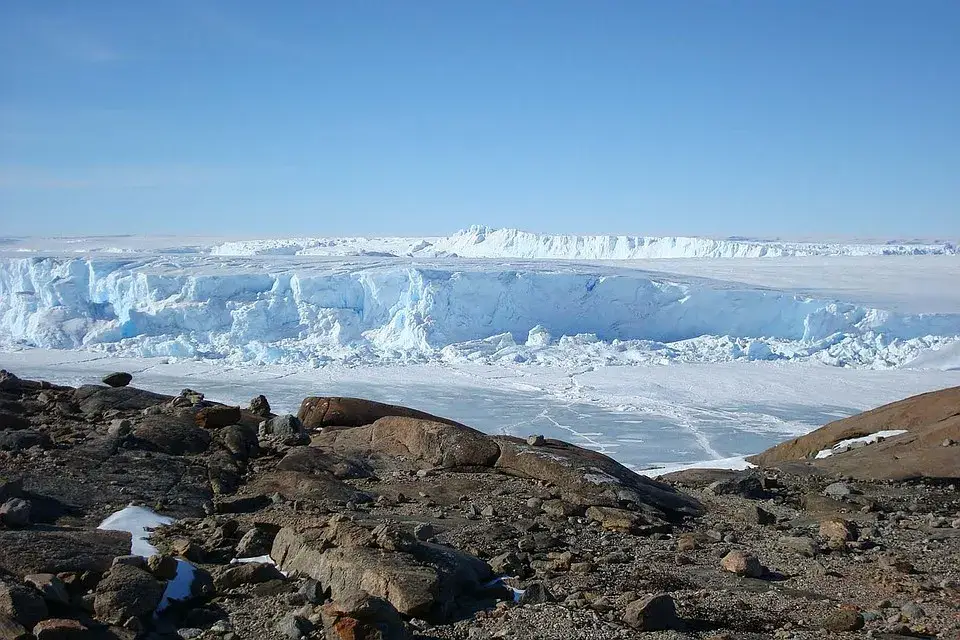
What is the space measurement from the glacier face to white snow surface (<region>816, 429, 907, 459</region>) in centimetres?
1159

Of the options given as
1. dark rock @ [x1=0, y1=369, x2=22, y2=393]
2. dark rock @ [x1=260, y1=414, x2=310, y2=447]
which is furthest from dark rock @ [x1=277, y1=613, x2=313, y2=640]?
dark rock @ [x1=0, y1=369, x2=22, y2=393]

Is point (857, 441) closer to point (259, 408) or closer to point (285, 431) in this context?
point (285, 431)

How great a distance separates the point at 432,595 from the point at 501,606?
0.27 metres

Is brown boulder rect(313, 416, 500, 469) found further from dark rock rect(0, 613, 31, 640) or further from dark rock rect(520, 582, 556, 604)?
dark rock rect(0, 613, 31, 640)

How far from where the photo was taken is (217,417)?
6.03 metres

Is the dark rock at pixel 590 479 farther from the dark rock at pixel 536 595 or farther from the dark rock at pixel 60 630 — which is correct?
the dark rock at pixel 60 630

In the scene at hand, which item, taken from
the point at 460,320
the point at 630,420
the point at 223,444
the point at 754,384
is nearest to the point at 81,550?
the point at 223,444

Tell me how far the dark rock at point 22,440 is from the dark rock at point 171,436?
53 cm

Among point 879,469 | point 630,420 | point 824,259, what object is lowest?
point 630,420

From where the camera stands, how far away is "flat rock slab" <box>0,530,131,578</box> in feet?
10.1

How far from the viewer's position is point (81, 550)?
3.22 m

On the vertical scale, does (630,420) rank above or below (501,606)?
below

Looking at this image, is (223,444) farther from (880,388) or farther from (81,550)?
(880,388)

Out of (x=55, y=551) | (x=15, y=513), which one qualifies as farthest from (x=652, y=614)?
(x=15, y=513)
